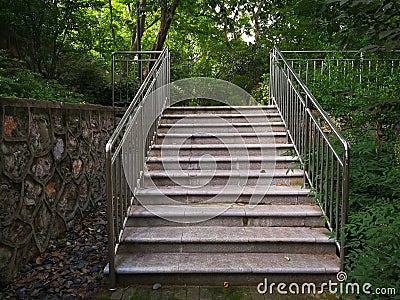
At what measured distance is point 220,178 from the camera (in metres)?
3.64

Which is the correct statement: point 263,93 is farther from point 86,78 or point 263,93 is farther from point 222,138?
point 86,78

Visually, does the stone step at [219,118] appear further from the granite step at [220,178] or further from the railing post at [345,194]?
the railing post at [345,194]

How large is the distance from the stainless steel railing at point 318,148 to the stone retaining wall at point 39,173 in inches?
89.0

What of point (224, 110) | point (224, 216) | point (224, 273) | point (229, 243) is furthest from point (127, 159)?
point (224, 110)

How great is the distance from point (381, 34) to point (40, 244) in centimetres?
275

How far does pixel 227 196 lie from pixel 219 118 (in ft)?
5.87

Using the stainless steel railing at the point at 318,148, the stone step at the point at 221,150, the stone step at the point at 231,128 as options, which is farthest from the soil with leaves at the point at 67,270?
the stainless steel railing at the point at 318,148

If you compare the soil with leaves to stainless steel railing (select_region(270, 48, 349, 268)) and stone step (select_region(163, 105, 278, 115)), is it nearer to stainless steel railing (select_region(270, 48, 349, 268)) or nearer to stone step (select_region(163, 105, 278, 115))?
stainless steel railing (select_region(270, 48, 349, 268))

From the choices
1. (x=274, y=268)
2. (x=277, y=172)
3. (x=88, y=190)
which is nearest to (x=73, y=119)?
(x=88, y=190)

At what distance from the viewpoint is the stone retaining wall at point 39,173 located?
2.37 metres

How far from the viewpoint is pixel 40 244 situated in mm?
2801

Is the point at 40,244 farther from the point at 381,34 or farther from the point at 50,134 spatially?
the point at 381,34

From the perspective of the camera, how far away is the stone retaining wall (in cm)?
237

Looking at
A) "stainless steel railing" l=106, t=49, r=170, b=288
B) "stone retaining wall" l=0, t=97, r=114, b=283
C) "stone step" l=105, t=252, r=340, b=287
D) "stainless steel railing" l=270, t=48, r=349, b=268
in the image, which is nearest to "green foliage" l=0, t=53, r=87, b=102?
"stone retaining wall" l=0, t=97, r=114, b=283
